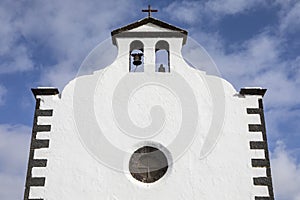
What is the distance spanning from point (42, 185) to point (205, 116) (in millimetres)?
4055

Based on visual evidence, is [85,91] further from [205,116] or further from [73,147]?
[205,116]

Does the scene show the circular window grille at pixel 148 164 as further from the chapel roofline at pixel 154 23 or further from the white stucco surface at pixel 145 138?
the chapel roofline at pixel 154 23

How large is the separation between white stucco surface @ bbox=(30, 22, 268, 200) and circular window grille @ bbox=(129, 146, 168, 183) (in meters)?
0.15

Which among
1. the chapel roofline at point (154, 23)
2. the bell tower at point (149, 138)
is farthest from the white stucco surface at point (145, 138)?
the chapel roofline at point (154, 23)

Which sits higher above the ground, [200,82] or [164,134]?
[200,82]

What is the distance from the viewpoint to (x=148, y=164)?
9.89 m

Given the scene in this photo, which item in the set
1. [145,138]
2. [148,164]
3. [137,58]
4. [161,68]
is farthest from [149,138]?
[137,58]

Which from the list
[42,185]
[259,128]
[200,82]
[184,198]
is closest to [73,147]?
[42,185]

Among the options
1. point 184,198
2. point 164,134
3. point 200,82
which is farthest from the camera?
point 200,82

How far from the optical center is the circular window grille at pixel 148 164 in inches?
383

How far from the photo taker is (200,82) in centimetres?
1070

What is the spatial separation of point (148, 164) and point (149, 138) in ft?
1.96

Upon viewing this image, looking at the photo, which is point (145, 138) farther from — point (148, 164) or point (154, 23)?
point (154, 23)

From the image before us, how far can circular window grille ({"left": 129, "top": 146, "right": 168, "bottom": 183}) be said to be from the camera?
9.73 m
